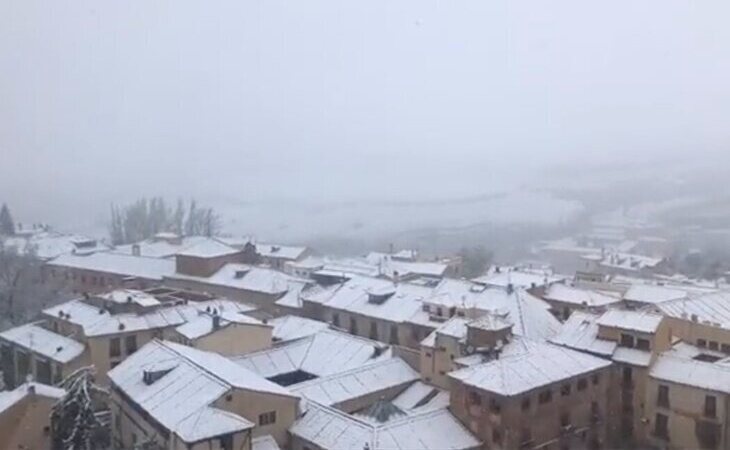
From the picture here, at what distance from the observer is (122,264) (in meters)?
65.4

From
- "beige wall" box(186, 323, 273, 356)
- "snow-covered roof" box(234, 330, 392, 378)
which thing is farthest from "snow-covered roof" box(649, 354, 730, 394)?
"beige wall" box(186, 323, 273, 356)

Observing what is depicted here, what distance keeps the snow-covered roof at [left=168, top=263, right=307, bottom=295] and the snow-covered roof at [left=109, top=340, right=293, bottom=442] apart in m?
20.3

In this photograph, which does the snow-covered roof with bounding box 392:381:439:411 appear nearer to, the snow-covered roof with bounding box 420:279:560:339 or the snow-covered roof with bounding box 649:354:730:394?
the snow-covered roof with bounding box 420:279:560:339

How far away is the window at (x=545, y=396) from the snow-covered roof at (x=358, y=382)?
827 cm

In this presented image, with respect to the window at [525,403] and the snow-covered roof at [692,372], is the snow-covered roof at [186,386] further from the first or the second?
the snow-covered roof at [692,372]

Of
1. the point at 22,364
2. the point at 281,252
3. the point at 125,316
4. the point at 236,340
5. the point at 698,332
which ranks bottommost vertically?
the point at 22,364

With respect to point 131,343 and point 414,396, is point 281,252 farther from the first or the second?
point 414,396

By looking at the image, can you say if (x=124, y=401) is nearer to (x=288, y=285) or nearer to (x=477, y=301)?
(x=477, y=301)

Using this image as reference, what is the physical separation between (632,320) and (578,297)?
1489 centimetres

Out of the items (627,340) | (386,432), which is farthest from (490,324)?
(386,432)

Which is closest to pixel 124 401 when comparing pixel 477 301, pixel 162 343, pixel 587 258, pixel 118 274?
pixel 162 343

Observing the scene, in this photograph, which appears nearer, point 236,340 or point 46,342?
point 236,340

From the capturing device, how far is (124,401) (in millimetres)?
31375

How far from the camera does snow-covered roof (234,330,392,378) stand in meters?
37.2
